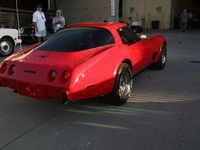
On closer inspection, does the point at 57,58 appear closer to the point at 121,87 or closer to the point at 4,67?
the point at 4,67

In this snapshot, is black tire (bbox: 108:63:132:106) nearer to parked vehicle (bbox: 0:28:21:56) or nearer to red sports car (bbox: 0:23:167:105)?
red sports car (bbox: 0:23:167:105)

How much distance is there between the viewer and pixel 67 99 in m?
2.60

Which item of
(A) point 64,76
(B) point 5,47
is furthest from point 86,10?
(A) point 64,76

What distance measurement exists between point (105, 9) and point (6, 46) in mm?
20084

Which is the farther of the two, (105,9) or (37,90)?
(105,9)

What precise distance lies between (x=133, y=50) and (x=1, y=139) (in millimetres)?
2549

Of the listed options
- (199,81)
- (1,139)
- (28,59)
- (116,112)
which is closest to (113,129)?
(116,112)

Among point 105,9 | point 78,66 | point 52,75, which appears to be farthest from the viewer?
point 105,9

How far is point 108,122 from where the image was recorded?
113 inches

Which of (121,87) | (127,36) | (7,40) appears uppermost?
(127,36)

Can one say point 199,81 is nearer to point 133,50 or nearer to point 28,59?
point 133,50

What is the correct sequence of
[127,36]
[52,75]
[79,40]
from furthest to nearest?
[127,36], [79,40], [52,75]

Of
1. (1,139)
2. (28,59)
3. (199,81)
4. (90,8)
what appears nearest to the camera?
(1,139)

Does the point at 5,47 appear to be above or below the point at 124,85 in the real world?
above
